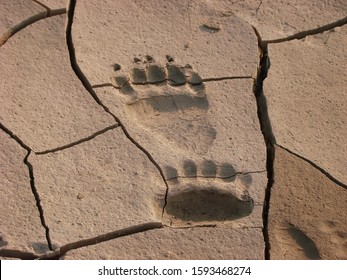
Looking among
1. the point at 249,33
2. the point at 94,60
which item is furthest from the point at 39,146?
the point at 249,33

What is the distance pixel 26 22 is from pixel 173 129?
2.67ft

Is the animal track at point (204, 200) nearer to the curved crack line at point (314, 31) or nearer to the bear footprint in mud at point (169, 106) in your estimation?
the bear footprint in mud at point (169, 106)

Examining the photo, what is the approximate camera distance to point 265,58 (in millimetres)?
2643

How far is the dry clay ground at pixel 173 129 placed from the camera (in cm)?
248

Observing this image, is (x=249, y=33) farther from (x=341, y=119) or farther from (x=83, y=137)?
(x=83, y=137)

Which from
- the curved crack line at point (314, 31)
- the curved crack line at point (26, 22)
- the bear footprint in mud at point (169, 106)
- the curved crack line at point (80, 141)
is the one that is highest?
the curved crack line at point (314, 31)

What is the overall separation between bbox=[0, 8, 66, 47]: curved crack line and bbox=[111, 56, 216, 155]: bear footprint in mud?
0.43m

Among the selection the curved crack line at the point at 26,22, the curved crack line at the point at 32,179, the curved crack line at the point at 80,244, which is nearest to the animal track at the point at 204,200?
the curved crack line at the point at 80,244

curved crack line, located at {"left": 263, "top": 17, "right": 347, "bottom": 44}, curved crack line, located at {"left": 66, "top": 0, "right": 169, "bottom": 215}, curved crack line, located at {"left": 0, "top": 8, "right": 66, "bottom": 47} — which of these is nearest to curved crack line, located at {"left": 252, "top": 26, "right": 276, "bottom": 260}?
curved crack line, located at {"left": 263, "top": 17, "right": 347, "bottom": 44}

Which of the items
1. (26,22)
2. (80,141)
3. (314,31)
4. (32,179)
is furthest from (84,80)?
(314,31)

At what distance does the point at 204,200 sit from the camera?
2.49 meters

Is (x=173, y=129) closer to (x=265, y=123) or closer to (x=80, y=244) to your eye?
(x=265, y=123)

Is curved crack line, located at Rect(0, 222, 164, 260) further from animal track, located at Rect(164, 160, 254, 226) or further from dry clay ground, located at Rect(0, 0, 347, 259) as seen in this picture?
animal track, located at Rect(164, 160, 254, 226)

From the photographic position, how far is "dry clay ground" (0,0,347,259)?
2480 millimetres
